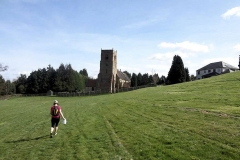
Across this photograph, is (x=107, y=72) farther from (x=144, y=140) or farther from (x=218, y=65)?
(x=144, y=140)

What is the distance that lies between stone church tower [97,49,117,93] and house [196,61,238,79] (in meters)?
35.3

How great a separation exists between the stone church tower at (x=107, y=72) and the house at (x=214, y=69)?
3533 cm

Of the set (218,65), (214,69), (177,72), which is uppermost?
(218,65)

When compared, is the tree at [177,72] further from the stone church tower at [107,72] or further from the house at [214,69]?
the stone church tower at [107,72]

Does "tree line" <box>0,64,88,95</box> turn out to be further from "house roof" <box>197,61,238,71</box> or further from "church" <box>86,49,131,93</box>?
"house roof" <box>197,61,238,71</box>

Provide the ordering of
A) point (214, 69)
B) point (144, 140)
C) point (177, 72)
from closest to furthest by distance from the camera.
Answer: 1. point (144, 140)
2. point (177, 72)
3. point (214, 69)

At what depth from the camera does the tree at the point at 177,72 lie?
260ft

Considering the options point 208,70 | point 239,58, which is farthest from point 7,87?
point 239,58

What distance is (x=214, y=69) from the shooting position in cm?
9162

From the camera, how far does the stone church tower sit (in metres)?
88.7

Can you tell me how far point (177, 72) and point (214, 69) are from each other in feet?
70.2

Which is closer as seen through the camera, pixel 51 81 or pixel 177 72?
pixel 177 72

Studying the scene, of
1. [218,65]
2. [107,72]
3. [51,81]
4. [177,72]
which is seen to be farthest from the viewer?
[51,81]

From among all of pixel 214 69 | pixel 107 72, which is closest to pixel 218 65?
pixel 214 69
